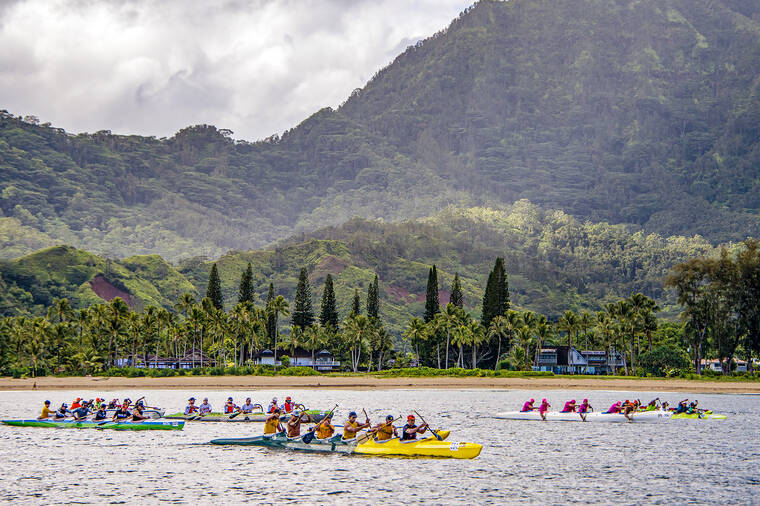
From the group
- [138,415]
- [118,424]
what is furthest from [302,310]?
[118,424]

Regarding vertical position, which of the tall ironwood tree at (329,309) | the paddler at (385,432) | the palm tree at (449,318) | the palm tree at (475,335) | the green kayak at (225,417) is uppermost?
the tall ironwood tree at (329,309)

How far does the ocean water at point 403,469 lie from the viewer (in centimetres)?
3831

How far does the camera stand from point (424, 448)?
1805 inches

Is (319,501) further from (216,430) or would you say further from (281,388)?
(281,388)

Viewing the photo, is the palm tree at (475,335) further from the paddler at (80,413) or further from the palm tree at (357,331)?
the paddler at (80,413)

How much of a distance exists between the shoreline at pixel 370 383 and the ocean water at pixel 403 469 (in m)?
48.1

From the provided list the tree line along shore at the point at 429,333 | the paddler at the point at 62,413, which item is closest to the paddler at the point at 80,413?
the paddler at the point at 62,413

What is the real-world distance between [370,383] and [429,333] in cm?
3060

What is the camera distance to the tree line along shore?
5246 inches

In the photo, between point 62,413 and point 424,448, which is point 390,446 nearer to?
point 424,448

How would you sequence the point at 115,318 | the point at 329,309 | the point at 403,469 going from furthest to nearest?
the point at 329,309 < the point at 115,318 < the point at 403,469

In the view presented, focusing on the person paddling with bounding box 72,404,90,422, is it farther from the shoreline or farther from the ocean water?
the shoreline

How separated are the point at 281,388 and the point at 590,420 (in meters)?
61.4

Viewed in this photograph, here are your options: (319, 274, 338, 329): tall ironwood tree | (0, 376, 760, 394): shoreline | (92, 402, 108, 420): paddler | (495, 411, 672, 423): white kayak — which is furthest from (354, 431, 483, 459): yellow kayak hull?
(319, 274, 338, 329): tall ironwood tree
